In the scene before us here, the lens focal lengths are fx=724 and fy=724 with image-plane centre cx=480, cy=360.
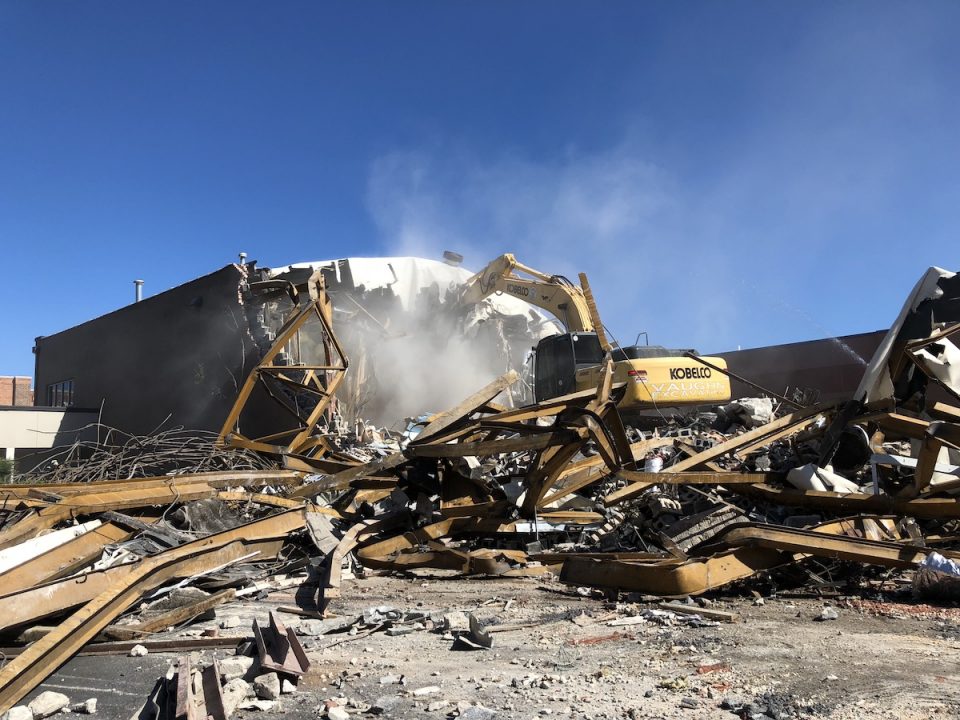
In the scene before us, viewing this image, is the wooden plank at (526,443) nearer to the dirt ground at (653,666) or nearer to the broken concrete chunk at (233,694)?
the dirt ground at (653,666)

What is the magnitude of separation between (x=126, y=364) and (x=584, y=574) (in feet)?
58.1

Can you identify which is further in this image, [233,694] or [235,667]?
[235,667]

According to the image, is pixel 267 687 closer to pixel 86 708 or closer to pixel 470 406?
pixel 86 708

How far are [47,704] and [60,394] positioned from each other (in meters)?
Result: 22.6

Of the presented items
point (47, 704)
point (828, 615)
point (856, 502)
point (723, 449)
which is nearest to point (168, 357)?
point (723, 449)

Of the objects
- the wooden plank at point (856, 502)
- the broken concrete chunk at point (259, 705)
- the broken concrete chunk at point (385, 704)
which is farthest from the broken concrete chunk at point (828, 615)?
the broken concrete chunk at point (259, 705)

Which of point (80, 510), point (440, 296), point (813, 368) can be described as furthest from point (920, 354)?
point (813, 368)

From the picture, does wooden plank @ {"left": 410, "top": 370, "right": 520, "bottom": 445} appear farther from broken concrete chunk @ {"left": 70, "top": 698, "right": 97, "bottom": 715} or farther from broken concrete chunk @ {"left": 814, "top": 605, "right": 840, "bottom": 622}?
broken concrete chunk @ {"left": 70, "top": 698, "right": 97, "bottom": 715}

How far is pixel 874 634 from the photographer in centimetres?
368

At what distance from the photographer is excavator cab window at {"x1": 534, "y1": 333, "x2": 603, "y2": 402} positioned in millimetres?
12930

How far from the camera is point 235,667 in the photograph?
3.05 meters

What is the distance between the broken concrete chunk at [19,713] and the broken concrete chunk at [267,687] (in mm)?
821

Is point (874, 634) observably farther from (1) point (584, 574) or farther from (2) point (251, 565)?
(2) point (251, 565)

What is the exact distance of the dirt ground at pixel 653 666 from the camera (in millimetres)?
2746
